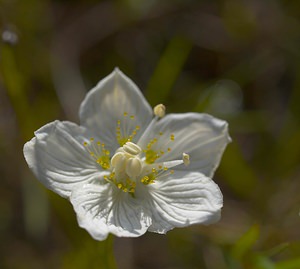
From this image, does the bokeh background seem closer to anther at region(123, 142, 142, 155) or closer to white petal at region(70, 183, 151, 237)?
white petal at region(70, 183, 151, 237)

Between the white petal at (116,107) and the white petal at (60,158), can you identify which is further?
the white petal at (116,107)

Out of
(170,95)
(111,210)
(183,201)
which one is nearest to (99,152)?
(111,210)

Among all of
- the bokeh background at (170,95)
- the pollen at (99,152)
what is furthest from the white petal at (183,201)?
the bokeh background at (170,95)

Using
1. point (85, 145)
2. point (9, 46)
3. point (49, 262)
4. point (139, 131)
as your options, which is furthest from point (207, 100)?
point (49, 262)

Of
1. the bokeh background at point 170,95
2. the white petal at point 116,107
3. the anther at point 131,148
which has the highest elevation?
the white petal at point 116,107

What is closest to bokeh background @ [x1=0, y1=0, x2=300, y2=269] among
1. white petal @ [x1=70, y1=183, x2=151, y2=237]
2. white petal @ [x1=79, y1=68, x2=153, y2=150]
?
white petal @ [x1=70, y1=183, x2=151, y2=237]

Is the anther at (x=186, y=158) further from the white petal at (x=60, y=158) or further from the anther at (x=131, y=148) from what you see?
the white petal at (x=60, y=158)

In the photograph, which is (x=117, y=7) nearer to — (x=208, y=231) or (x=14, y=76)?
(x=14, y=76)
